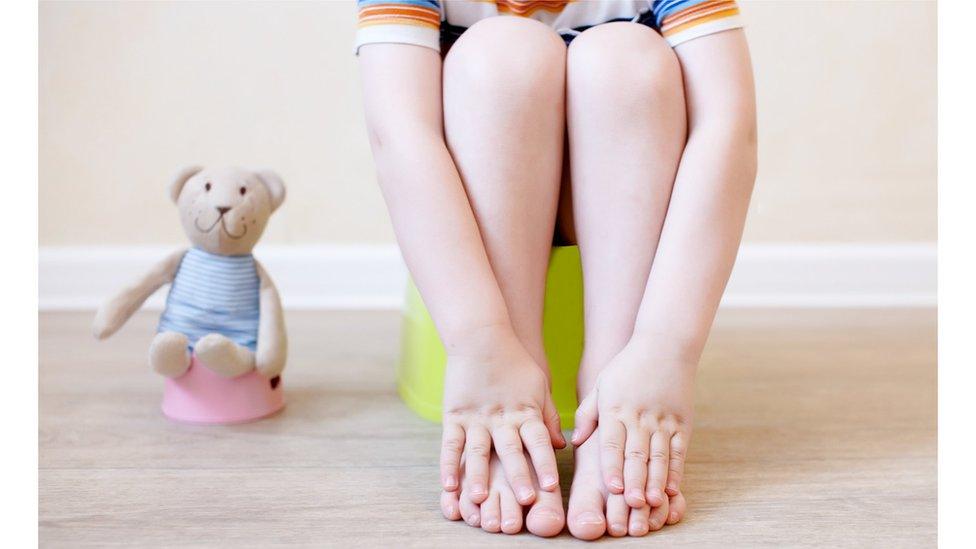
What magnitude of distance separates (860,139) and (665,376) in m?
1.19

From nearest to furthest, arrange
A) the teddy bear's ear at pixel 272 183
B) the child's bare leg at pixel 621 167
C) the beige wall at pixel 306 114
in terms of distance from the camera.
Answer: the child's bare leg at pixel 621 167
the teddy bear's ear at pixel 272 183
the beige wall at pixel 306 114

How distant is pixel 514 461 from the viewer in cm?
70

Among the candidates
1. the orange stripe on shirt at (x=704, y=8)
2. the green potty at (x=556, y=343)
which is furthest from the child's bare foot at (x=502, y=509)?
the orange stripe on shirt at (x=704, y=8)

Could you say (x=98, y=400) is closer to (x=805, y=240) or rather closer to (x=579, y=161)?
(x=579, y=161)

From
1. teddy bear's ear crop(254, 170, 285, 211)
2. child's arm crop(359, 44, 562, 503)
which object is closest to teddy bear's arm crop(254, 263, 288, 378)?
teddy bear's ear crop(254, 170, 285, 211)

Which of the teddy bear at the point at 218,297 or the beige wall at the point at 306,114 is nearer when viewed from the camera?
the teddy bear at the point at 218,297

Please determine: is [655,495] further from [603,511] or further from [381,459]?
[381,459]

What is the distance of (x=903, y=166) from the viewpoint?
5.66 ft

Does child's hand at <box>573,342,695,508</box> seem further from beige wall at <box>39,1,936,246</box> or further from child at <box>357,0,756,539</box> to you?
beige wall at <box>39,1,936,246</box>

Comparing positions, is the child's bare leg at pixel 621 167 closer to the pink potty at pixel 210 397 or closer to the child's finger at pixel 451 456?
the child's finger at pixel 451 456

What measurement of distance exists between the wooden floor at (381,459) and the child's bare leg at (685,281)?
7 centimetres

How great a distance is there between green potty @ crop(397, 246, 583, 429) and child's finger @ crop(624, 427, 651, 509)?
0.22 meters

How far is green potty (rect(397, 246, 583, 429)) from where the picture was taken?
3.07 ft

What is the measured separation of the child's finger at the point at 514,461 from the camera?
0.68 metres
